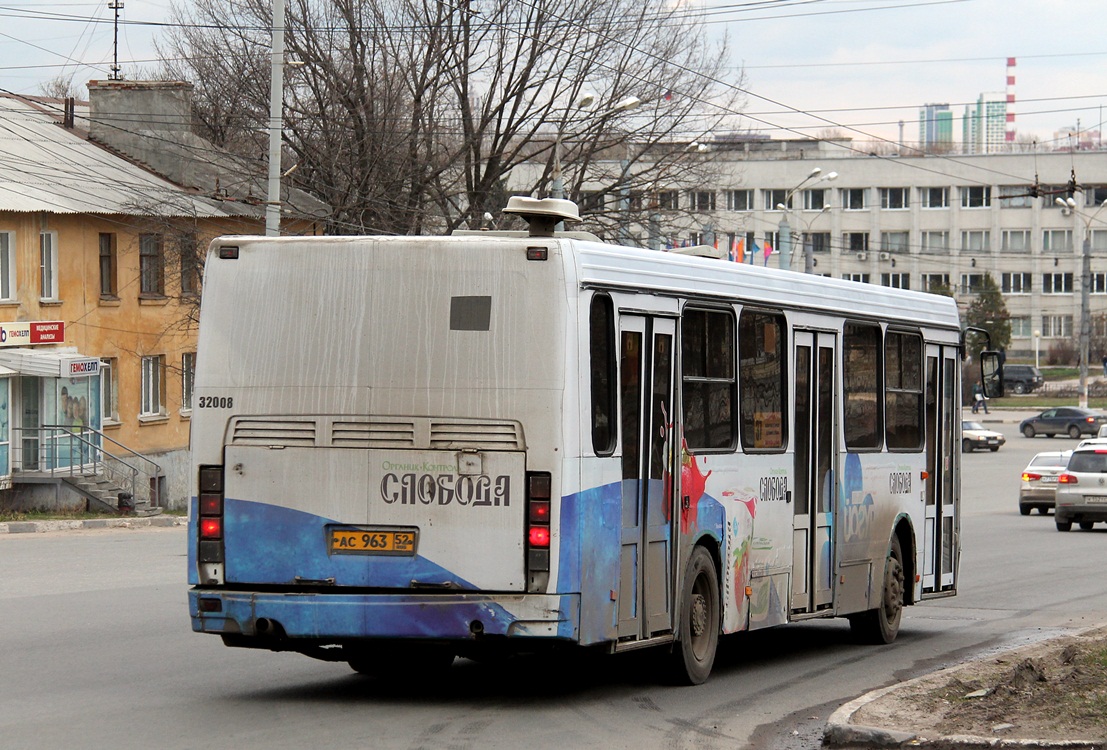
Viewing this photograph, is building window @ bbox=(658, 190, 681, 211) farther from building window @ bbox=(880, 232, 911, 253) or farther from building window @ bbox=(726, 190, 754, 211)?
building window @ bbox=(880, 232, 911, 253)

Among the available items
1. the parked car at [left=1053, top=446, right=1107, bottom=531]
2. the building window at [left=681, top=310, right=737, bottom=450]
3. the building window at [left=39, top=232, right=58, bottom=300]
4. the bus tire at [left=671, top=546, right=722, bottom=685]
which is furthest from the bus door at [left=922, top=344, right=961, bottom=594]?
the building window at [left=39, top=232, right=58, bottom=300]

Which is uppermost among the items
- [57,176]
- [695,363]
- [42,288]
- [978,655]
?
[57,176]

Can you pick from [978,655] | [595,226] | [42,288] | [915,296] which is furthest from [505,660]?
[595,226]

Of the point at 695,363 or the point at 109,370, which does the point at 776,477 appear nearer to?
the point at 695,363

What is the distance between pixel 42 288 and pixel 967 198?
8476cm

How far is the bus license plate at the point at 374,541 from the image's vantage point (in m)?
8.88

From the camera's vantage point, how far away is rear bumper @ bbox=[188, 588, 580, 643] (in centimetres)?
869

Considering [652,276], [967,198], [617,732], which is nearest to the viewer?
[617,732]

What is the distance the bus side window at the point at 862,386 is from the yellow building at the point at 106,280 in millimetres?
20106

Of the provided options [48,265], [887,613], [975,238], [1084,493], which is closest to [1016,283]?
[975,238]

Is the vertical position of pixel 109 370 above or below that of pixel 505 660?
above

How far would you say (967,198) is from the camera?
111 m

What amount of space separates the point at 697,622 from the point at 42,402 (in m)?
27.2

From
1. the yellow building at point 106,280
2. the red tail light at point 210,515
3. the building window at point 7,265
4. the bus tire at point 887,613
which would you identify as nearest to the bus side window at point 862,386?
the bus tire at point 887,613
